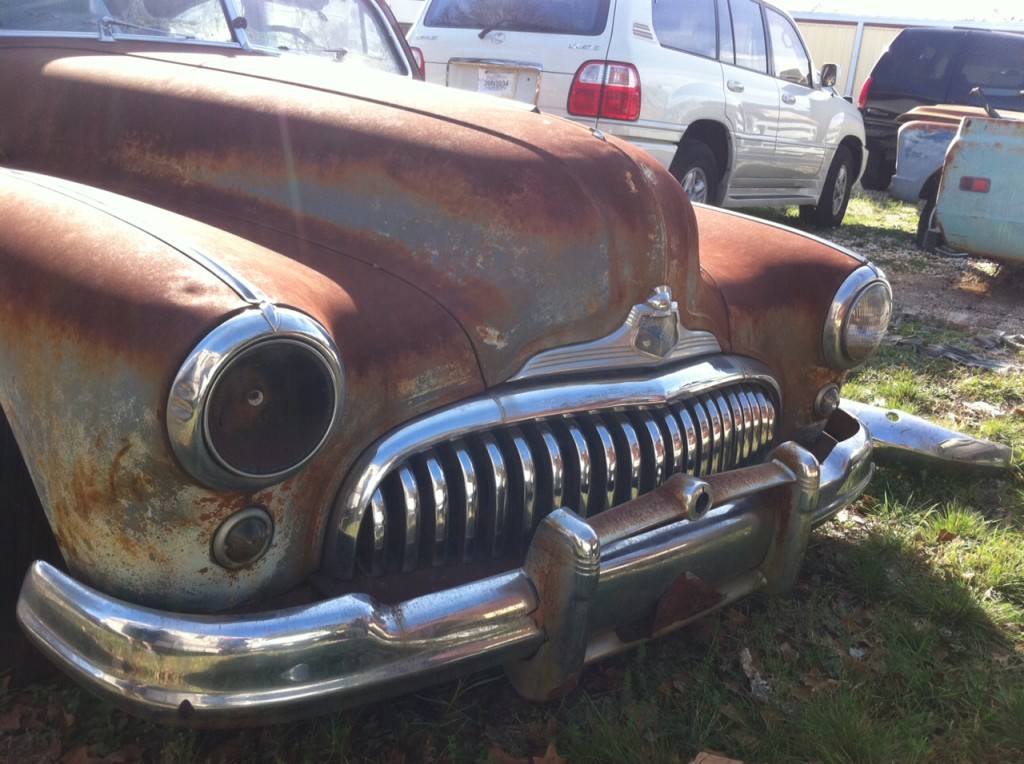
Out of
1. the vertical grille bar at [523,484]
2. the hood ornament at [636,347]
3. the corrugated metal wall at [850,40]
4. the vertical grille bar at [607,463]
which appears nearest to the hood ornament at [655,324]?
the hood ornament at [636,347]

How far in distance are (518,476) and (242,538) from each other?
52 cm

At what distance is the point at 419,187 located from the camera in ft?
6.57

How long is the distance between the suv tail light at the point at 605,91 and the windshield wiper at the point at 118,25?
2.92 m

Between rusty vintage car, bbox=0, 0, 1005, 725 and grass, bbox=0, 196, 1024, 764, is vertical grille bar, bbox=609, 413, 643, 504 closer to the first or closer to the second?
rusty vintage car, bbox=0, 0, 1005, 725

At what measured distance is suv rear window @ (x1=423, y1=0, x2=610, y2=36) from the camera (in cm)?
545

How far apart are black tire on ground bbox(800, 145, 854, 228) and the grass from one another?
19.3 feet

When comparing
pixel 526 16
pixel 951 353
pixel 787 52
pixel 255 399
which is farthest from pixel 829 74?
pixel 255 399

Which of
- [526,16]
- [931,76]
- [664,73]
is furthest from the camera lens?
[931,76]

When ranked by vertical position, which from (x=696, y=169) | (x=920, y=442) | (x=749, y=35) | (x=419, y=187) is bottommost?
(x=920, y=442)

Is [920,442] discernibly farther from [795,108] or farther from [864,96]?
[864,96]

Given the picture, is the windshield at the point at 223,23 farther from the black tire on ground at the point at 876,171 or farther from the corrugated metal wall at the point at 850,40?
the corrugated metal wall at the point at 850,40

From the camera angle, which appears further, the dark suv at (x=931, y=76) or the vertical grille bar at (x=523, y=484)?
the dark suv at (x=931, y=76)

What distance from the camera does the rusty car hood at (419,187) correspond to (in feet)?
6.38

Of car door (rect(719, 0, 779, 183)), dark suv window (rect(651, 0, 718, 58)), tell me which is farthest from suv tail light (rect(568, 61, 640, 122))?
car door (rect(719, 0, 779, 183))
